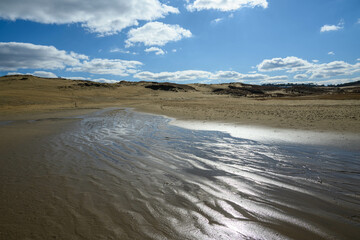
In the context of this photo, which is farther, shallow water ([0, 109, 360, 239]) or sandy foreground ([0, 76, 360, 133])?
sandy foreground ([0, 76, 360, 133])

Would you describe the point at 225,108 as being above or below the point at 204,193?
above

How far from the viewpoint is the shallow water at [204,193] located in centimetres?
271

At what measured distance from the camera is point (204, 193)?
3770 mm

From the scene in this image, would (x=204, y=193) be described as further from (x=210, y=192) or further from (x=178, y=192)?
(x=178, y=192)

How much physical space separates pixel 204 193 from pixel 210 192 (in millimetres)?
119

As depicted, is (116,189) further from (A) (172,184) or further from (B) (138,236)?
(B) (138,236)

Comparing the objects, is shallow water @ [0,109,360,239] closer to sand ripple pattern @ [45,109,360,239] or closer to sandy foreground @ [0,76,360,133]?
sand ripple pattern @ [45,109,360,239]

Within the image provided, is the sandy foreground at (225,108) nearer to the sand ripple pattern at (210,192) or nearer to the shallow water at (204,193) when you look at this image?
the sand ripple pattern at (210,192)

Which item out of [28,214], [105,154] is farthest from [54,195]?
[105,154]

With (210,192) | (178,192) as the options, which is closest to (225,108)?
(210,192)

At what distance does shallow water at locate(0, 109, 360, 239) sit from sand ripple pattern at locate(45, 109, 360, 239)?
0.01 m

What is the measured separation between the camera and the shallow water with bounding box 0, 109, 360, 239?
271 cm

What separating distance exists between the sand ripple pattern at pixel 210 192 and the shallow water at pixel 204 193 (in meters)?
0.01

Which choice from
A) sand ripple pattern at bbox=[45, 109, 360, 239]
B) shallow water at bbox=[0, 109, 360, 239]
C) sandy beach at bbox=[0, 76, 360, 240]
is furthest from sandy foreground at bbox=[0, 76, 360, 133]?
shallow water at bbox=[0, 109, 360, 239]
